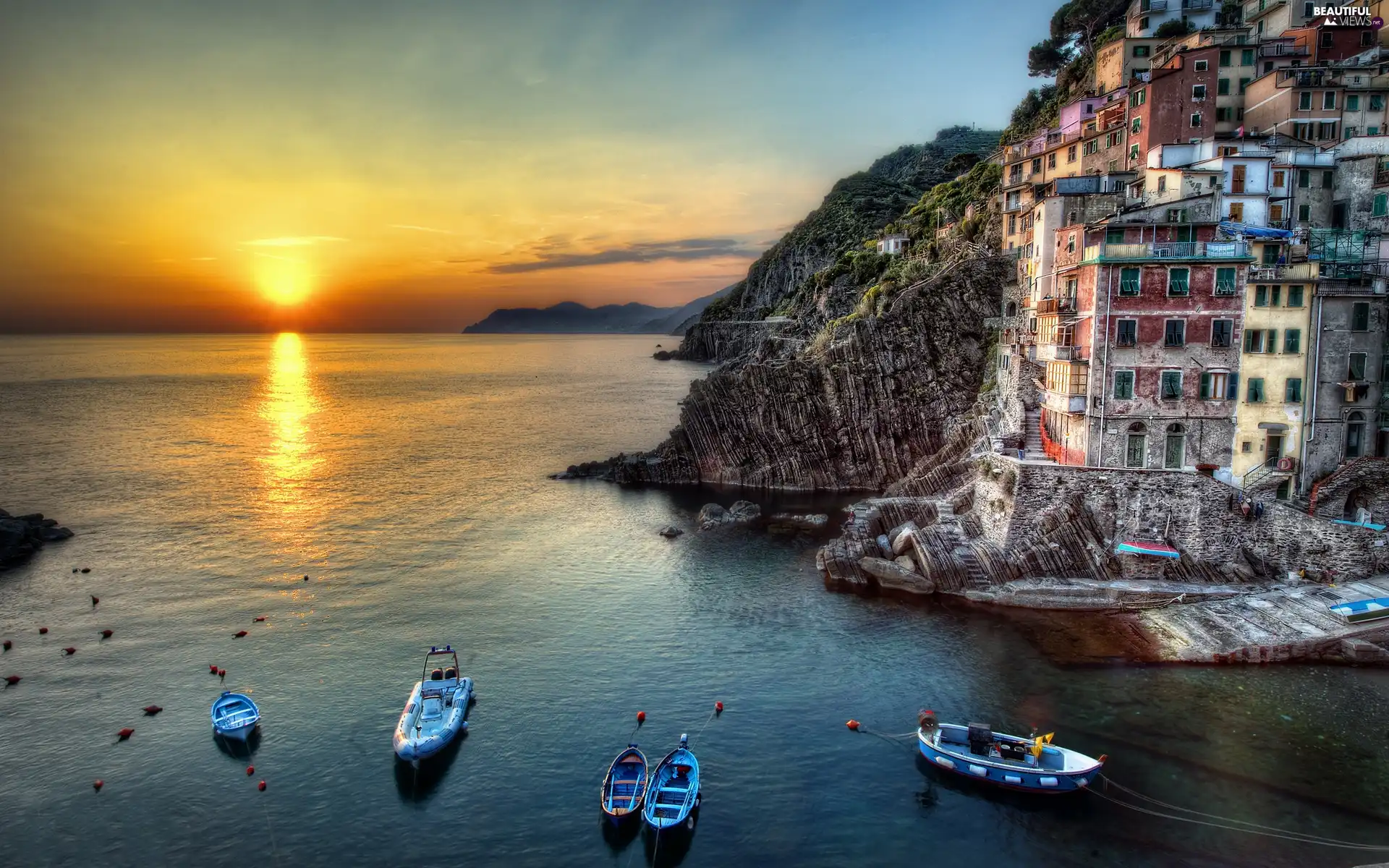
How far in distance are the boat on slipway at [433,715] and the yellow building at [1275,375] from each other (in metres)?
49.1

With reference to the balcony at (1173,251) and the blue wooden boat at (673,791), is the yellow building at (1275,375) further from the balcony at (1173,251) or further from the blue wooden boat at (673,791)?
the blue wooden boat at (673,791)

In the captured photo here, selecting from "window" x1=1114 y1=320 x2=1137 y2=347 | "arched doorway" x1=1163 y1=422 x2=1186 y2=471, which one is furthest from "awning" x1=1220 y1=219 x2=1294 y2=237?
"arched doorway" x1=1163 y1=422 x2=1186 y2=471

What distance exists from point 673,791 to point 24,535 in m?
67.3

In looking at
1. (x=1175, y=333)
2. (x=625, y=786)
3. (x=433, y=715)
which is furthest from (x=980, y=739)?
(x=1175, y=333)

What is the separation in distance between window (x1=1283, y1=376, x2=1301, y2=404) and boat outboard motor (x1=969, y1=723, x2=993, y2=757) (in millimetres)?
31967

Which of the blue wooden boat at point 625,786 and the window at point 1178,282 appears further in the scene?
the window at point 1178,282

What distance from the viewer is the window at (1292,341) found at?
5172 cm

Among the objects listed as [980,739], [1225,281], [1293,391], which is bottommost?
[980,739]

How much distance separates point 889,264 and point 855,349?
40132mm

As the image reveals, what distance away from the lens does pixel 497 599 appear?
195ft

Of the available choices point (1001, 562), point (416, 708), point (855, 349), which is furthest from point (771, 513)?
point (416, 708)

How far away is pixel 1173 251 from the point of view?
170ft

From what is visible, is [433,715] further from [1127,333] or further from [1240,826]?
[1127,333]

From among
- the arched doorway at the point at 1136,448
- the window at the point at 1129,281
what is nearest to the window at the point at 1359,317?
the window at the point at 1129,281
